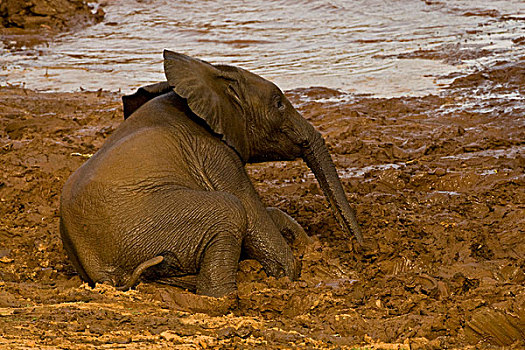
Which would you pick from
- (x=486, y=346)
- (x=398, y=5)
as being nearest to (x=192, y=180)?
(x=486, y=346)

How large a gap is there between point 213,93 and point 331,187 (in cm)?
130

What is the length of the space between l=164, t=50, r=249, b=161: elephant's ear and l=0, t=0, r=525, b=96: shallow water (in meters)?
6.98

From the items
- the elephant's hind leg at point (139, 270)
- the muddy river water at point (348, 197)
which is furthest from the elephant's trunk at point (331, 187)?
the elephant's hind leg at point (139, 270)

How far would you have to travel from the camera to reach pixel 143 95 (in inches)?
237

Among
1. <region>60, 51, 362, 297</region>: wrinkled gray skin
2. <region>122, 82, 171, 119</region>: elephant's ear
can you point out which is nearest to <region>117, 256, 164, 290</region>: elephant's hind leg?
<region>60, 51, 362, 297</region>: wrinkled gray skin

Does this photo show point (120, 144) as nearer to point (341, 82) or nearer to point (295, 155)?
point (295, 155)

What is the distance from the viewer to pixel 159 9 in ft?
83.6

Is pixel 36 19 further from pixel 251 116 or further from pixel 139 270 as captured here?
pixel 139 270

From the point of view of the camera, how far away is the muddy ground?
3951mm

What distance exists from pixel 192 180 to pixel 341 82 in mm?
8591

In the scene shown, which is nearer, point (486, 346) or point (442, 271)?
point (486, 346)

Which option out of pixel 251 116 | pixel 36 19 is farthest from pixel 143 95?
pixel 36 19

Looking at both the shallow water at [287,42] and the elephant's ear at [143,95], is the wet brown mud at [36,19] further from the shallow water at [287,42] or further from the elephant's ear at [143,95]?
the elephant's ear at [143,95]

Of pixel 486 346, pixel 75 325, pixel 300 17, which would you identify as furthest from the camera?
pixel 300 17
